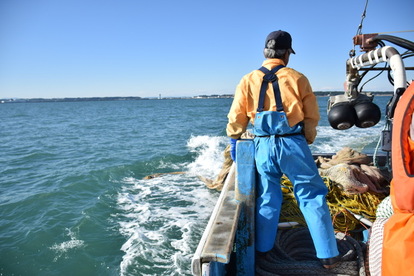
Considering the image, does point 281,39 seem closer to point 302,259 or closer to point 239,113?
point 239,113

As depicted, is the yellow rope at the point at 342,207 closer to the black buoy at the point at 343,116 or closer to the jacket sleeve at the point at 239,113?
the black buoy at the point at 343,116

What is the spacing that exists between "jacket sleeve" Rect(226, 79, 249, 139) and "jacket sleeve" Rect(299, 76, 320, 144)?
49 centimetres

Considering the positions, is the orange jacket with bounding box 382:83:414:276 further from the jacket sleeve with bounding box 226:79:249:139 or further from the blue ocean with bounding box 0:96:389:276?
the blue ocean with bounding box 0:96:389:276

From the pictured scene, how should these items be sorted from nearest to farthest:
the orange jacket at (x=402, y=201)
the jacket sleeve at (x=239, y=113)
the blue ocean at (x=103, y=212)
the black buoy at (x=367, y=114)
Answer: the orange jacket at (x=402, y=201), the jacket sleeve at (x=239, y=113), the black buoy at (x=367, y=114), the blue ocean at (x=103, y=212)

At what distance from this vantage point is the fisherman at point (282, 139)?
7.90 feet

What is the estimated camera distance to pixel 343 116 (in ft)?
9.37

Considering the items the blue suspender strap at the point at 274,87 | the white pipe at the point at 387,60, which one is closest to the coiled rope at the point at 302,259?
the blue suspender strap at the point at 274,87

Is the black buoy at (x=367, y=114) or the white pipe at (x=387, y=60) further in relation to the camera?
the black buoy at (x=367, y=114)

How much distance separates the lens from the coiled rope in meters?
2.49

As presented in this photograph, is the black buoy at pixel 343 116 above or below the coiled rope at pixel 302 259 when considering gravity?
above

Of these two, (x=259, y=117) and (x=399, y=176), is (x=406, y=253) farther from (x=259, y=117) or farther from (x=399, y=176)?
(x=259, y=117)

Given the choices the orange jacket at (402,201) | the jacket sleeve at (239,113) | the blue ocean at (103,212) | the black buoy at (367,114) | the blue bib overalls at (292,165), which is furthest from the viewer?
the blue ocean at (103,212)

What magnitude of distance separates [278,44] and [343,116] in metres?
0.99

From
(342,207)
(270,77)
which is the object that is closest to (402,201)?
(270,77)
